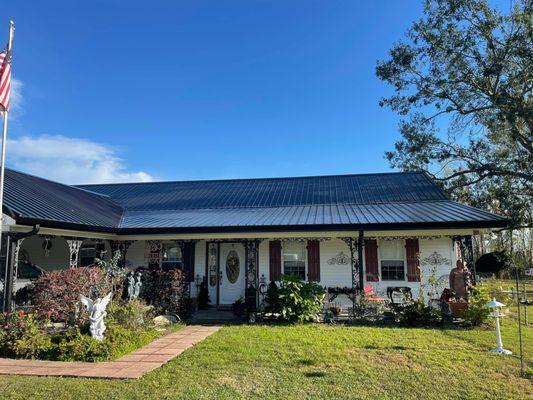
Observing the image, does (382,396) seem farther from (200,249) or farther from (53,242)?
(53,242)

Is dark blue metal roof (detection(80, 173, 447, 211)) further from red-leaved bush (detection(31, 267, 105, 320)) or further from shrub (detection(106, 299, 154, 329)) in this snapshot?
shrub (detection(106, 299, 154, 329))

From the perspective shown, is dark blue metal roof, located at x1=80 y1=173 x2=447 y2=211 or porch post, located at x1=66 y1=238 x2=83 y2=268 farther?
dark blue metal roof, located at x1=80 y1=173 x2=447 y2=211

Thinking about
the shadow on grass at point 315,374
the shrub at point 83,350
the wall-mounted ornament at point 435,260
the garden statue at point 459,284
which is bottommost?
the shadow on grass at point 315,374

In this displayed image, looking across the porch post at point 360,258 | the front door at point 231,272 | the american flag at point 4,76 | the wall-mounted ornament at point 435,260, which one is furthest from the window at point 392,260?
the american flag at point 4,76

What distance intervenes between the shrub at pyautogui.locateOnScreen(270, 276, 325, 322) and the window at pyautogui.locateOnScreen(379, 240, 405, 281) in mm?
3237

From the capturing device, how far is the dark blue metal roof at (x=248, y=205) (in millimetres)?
12086

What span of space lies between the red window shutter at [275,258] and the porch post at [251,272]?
0.72 meters

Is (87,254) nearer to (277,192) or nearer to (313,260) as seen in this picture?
(277,192)

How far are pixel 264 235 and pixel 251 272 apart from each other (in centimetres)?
125

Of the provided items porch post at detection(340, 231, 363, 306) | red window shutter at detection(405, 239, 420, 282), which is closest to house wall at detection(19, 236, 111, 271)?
porch post at detection(340, 231, 363, 306)

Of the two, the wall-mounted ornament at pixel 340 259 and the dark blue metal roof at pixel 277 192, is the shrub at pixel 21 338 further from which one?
the dark blue metal roof at pixel 277 192

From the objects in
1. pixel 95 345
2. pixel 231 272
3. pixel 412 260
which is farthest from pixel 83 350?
pixel 412 260

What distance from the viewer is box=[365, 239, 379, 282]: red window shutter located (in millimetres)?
13384

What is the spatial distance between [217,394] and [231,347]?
263 cm
